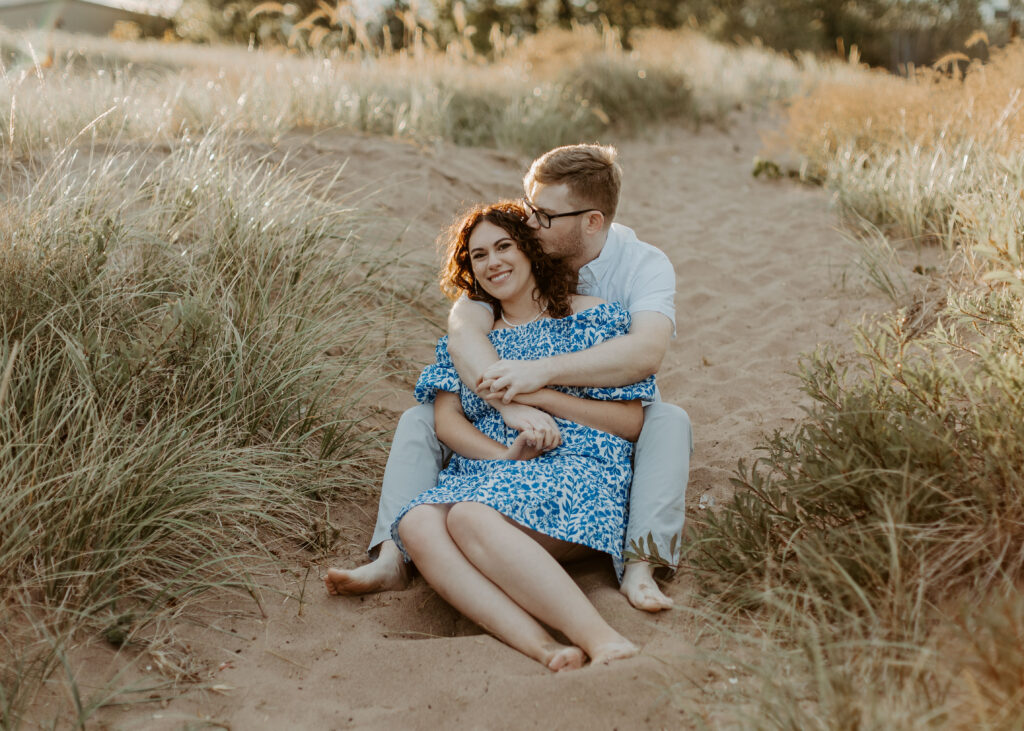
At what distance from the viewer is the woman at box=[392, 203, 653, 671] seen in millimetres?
2305

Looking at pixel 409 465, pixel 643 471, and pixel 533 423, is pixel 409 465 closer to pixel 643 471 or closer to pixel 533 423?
pixel 533 423

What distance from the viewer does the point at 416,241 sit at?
5418 mm

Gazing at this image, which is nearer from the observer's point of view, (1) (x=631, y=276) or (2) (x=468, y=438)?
(2) (x=468, y=438)

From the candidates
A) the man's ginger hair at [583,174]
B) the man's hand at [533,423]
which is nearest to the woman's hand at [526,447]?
the man's hand at [533,423]

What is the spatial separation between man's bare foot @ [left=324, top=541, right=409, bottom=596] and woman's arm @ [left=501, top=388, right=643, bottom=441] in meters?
0.65

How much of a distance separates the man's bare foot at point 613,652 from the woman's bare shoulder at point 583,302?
1.28 m

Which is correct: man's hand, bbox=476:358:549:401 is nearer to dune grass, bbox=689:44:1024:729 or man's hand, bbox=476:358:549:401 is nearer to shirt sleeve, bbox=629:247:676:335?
shirt sleeve, bbox=629:247:676:335

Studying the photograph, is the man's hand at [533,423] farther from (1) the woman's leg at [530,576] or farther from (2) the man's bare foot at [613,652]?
(2) the man's bare foot at [613,652]

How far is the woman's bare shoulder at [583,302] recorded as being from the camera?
10.1 ft

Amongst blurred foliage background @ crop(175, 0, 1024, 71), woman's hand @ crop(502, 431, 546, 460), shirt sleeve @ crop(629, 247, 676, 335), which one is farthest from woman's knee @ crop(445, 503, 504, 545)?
blurred foliage background @ crop(175, 0, 1024, 71)

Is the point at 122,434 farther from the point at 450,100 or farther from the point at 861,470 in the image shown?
the point at 450,100

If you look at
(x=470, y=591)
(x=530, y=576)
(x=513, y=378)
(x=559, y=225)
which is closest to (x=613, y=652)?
(x=530, y=576)

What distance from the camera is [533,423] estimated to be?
271 centimetres

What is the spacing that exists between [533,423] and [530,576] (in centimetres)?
57
